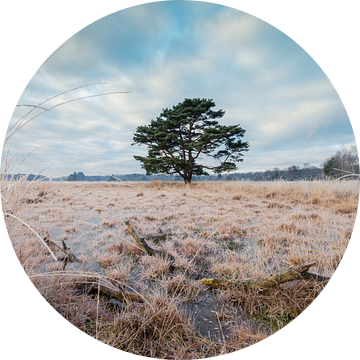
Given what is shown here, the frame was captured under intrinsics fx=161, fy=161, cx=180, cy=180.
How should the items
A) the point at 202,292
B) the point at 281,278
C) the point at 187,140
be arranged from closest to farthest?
the point at 281,278 → the point at 202,292 → the point at 187,140

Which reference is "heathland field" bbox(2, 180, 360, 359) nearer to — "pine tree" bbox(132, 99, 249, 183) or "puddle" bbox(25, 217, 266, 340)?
"puddle" bbox(25, 217, 266, 340)

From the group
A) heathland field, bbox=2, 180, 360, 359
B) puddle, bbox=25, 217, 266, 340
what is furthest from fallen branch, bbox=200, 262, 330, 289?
puddle, bbox=25, 217, 266, 340

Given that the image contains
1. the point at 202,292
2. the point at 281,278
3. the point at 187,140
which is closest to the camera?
the point at 281,278

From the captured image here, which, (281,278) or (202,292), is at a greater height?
(281,278)

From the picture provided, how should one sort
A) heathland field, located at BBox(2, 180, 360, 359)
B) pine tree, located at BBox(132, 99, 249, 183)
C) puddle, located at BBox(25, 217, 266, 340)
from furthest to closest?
1. pine tree, located at BBox(132, 99, 249, 183)
2. puddle, located at BBox(25, 217, 266, 340)
3. heathland field, located at BBox(2, 180, 360, 359)

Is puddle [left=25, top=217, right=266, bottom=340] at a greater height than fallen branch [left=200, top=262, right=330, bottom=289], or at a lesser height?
lesser

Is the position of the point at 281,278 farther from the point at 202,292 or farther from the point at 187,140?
the point at 187,140

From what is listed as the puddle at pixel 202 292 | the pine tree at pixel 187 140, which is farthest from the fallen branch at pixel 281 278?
the pine tree at pixel 187 140

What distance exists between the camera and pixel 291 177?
218 inches

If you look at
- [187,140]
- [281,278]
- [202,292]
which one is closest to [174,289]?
[202,292]

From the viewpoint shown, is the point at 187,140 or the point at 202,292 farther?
the point at 187,140

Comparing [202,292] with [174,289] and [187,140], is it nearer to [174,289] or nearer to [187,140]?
[174,289]

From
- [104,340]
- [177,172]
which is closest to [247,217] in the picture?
[104,340]

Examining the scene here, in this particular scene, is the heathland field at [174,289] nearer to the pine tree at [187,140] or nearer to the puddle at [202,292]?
the puddle at [202,292]
